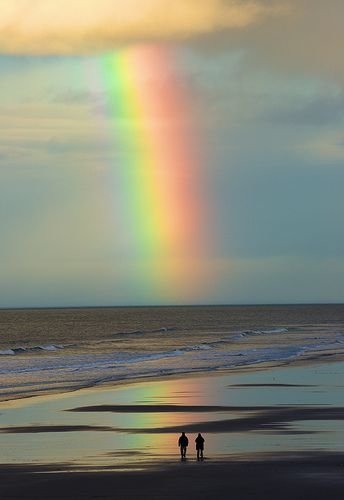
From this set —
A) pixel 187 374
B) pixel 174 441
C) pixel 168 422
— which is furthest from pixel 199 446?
pixel 187 374

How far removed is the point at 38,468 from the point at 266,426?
12185 millimetres

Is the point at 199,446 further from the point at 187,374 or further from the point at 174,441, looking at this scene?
the point at 187,374

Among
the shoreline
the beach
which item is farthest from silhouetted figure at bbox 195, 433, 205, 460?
the shoreline

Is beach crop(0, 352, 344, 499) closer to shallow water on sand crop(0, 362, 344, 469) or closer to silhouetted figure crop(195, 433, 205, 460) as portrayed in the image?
shallow water on sand crop(0, 362, 344, 469)

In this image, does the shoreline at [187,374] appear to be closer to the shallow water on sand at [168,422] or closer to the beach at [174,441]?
the beach at [174,441]

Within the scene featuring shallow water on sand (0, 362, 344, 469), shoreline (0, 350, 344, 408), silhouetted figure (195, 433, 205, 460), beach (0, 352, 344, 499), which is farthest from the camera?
shoreline (0, 350, 344, 408)

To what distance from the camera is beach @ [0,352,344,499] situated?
26.4m

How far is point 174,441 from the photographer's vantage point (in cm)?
3516

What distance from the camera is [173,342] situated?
125 meters

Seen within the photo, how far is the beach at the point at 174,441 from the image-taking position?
26.4m

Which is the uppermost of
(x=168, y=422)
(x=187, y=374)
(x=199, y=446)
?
(x=187, y=374)

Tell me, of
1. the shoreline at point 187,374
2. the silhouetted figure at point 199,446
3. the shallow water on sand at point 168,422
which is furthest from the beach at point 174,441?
the shoreline at point 187,374

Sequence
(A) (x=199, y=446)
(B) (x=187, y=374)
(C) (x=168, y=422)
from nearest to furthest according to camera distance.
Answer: (A) (x=199, y=446)
(C) (x=168, y=422)
(B) (x=187, y=374)

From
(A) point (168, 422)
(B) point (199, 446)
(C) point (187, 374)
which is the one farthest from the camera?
(C) point (187, 374)
